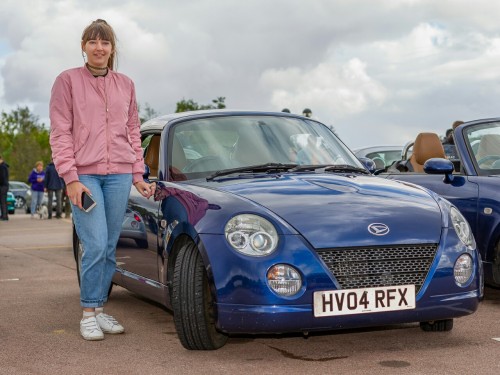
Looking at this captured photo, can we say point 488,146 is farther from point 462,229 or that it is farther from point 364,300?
point 364,300

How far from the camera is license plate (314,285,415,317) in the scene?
451 cm

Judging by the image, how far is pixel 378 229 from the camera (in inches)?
185

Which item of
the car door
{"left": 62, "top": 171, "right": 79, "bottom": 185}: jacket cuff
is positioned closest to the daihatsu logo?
the car door

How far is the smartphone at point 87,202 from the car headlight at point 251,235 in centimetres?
113

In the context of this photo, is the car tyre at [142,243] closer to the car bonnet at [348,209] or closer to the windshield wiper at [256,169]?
the windshield wiper at [256,169]

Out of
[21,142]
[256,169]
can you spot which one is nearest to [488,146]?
[256,169]

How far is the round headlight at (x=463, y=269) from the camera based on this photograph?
485cm

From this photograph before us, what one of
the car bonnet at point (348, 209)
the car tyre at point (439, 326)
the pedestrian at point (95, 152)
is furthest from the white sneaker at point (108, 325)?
the car tyre at point (439, 326)

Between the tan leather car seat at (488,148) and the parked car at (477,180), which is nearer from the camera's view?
the parked car at (477,180)

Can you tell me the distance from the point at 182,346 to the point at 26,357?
2.93 ft

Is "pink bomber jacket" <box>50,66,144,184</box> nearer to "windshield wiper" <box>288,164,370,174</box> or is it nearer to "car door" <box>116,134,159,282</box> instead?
"car door" <box>116,134,159,282</box>

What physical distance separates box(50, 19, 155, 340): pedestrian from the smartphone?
2 cm

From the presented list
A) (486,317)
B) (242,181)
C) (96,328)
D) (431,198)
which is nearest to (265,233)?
(242,181)

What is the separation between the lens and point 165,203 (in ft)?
18.0
